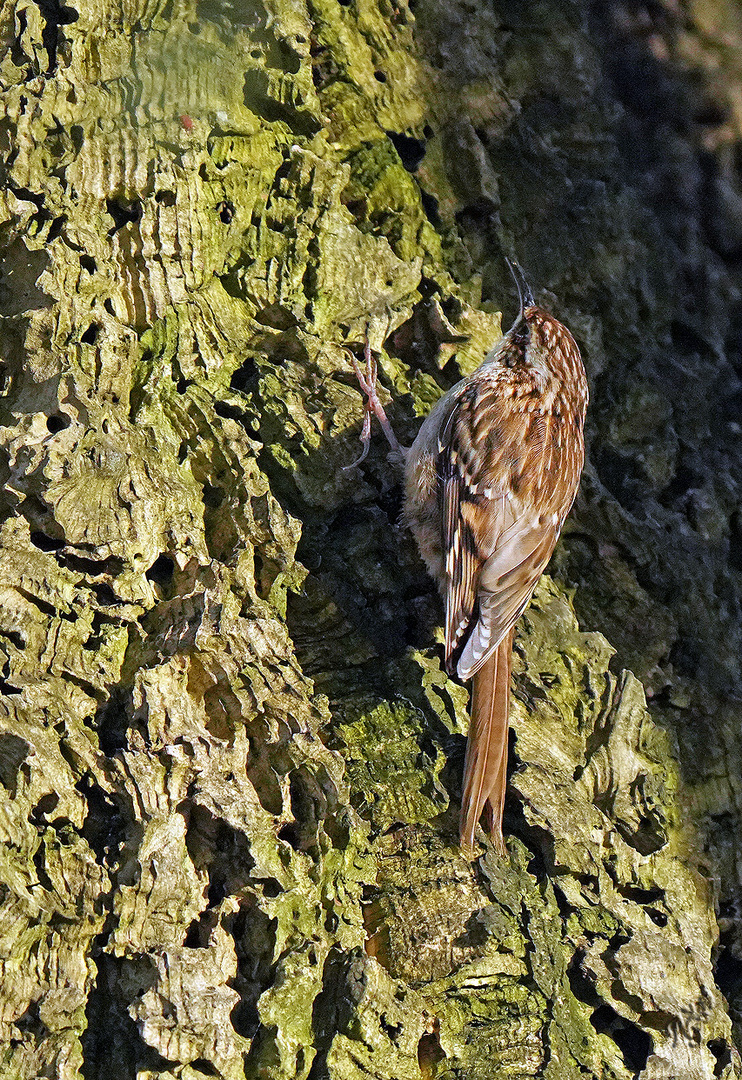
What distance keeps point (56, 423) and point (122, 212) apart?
0.44m

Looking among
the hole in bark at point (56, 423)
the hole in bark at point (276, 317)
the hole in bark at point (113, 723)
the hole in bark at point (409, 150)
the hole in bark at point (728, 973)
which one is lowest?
the hole in bark at point (728, 973)

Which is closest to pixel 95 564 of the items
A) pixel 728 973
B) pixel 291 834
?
pixel 291 834

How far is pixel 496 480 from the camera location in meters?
2.36

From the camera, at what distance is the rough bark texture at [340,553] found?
4.67 feet

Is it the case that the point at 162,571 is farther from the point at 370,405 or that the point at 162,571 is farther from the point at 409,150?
the point at 409,150

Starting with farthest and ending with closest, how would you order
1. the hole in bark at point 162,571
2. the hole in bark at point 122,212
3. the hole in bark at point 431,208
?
the hole in bark at point 431,208 < the hole in bark at point 122,212 < the hole in bark at point 162,571

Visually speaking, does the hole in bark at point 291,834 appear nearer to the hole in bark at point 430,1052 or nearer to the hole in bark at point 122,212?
the hole in bark at point 430,1052

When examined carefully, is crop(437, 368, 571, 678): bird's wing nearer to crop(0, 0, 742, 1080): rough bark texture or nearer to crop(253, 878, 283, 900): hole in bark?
crop(0, 0, 742, 1080): rough bark texture

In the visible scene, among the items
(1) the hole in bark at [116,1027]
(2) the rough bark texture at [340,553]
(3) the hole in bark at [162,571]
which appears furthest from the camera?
(3) the hole in bark at [162,571]

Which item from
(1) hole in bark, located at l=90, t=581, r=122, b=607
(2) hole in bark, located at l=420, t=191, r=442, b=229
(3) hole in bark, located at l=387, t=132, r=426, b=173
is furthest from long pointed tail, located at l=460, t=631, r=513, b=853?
(3) hole in bark, located at l=387, t=132, r=426, b=173

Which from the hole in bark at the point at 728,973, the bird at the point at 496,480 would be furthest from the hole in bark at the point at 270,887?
the hole in bark at the point at 728,973

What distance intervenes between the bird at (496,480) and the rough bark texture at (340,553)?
60 mm

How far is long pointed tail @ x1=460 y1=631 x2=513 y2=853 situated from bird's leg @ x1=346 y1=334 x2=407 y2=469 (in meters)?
0.50

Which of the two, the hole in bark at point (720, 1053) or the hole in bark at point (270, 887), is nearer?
the hole in bark at point (270, 887)
